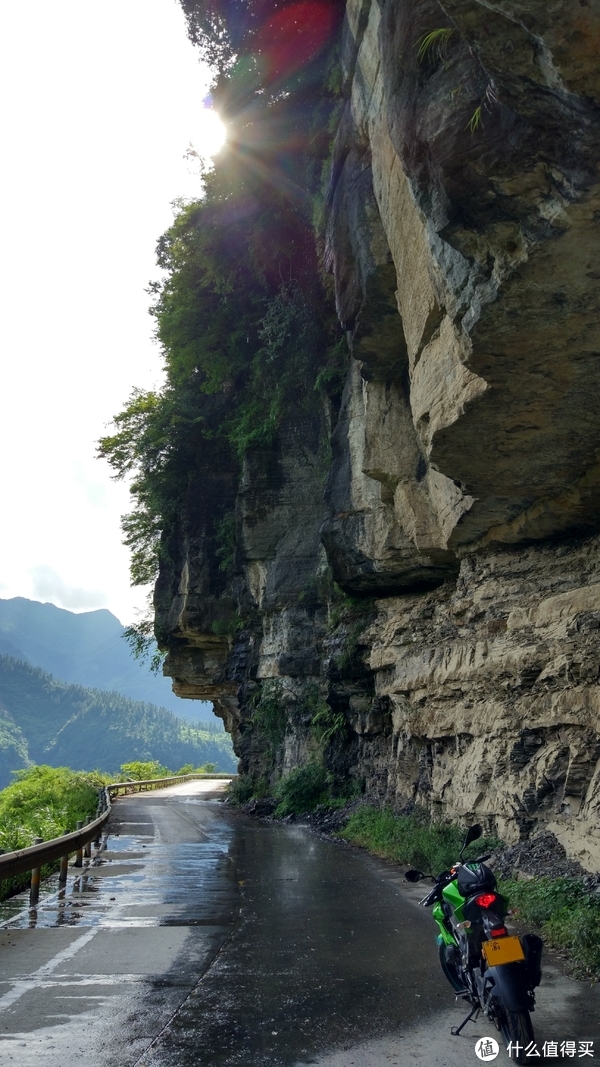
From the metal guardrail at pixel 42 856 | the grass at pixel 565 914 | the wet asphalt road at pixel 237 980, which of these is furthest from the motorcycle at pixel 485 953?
the metal guardrail at pixel 42 856

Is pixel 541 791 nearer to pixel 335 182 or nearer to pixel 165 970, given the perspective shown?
pixel 165 970

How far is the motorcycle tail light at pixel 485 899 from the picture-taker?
179 inches

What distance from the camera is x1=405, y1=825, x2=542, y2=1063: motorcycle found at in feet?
13.5

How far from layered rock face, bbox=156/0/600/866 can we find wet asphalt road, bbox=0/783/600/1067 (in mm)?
2721

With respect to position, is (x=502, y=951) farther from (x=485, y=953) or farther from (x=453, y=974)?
(x=453, y=974)

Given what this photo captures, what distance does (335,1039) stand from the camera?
175 inches

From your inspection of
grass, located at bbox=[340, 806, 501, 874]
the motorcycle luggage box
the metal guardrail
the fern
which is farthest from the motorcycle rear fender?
the fern

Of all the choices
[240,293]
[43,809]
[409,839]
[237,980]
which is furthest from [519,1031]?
[240,293]

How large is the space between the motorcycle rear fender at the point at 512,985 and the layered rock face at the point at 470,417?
4.33 m

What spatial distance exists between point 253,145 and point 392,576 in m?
12.7

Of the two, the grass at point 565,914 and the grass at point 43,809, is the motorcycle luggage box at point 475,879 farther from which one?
the grass at point 43,809

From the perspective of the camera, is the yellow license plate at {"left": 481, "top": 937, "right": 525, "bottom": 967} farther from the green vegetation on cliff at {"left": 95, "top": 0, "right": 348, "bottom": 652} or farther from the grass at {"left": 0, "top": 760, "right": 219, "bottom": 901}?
the green vegetation on cliff at {"left": 95, "top": 0, "right": 348, "bottom": 652}

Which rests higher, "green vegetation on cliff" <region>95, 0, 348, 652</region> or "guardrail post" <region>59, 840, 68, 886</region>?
"green vegetation on cliff" <region>95, 0, 348, 652</region>

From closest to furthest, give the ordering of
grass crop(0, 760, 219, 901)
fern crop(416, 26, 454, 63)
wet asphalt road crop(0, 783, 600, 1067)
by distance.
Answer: wet asphalt road crop(0, 783, 600, 1067) → fern crop(416, 26, 454, 63) → grass crop(0, 760, 219, 901)
